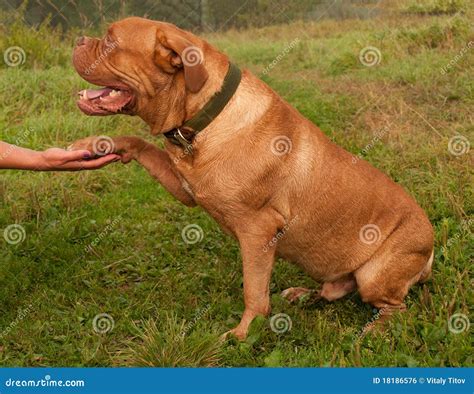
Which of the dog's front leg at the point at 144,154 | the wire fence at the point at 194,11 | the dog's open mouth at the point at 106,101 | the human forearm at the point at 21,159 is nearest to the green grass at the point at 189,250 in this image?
the wire fence at the point at 194,11

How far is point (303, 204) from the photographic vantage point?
Result: 418 cm

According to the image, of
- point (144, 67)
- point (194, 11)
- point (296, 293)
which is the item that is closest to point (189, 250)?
point (296, 293)

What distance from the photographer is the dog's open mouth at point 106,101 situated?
3918 mm

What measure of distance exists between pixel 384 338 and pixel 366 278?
19.3 inches

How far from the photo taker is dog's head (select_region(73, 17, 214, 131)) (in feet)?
12.1

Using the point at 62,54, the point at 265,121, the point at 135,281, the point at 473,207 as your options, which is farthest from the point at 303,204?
the point at 62,54

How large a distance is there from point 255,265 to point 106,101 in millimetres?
1340

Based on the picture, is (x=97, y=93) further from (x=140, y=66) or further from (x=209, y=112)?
(x=209, y=112)

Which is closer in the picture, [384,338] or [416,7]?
[384,338]

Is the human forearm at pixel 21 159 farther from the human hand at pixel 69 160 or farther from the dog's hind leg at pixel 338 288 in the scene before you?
the dog's hind leg at pixel 338 288

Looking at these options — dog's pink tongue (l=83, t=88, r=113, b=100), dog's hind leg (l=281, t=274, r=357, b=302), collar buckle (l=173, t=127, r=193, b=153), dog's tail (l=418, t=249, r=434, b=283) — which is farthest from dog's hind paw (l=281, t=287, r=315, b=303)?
dog's pink tongue (l=83, t=88, r=113, b=100)

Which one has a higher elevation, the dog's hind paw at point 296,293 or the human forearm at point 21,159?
the dog's hind paw at point 296,293

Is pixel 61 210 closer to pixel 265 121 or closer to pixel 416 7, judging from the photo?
pixel 265 121

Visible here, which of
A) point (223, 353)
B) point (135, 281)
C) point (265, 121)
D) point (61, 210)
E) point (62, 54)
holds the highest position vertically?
point (265, 121)
